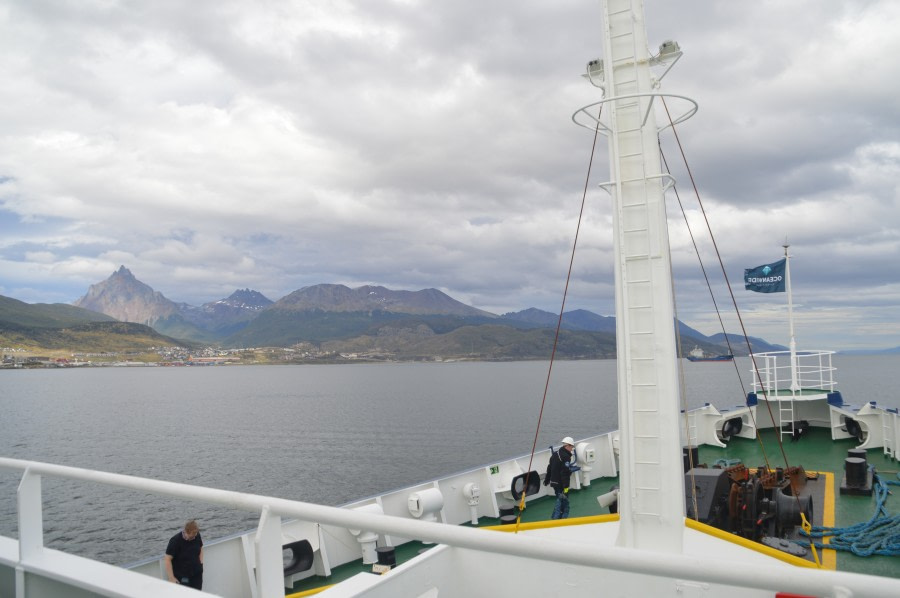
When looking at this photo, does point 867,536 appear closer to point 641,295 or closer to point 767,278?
point 641,295

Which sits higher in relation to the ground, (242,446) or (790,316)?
(790,316)

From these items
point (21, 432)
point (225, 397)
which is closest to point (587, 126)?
point (21, 432)

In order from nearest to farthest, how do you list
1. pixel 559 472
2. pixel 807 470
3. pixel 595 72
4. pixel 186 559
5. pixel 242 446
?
pixel 595 72 < pixel 186 559 < pixel 559 472 < pixel 807 470 < pixel 242 446

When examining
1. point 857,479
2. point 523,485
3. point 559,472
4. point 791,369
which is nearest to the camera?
point 559,472

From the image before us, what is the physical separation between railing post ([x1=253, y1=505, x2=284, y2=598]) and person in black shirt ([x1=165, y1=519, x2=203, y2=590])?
5.23m

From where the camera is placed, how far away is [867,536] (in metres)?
8.24

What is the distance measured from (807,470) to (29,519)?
1414 centimetres

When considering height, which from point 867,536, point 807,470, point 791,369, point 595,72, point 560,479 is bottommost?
point 807,470

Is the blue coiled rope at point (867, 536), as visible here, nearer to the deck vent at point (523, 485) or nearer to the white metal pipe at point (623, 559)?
the deck vent at point (523, 485)

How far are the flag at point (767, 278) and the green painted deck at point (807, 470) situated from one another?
13.7ft

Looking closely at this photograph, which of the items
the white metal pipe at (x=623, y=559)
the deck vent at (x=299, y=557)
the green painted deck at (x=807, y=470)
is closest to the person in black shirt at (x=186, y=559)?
the deck vent at (x=299, y=557)

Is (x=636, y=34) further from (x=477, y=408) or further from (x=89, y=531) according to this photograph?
(x=477, y=408)

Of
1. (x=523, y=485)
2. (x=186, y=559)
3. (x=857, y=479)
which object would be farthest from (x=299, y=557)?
(x=857, y=479)

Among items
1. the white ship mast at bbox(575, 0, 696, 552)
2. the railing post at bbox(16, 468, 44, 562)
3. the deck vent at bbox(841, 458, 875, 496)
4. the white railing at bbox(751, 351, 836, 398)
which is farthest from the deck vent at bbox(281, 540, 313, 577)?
the deck vent at bbox(841, 458, 875, 496)
